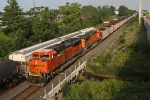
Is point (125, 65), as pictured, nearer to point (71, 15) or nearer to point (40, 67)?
point (40, 67)

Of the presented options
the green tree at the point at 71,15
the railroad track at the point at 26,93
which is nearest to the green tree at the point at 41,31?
the green tree at the point at 71,15

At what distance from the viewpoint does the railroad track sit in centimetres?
1685

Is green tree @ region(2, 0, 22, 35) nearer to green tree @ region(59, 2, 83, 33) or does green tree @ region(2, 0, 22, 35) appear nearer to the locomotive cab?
the locomotive cab

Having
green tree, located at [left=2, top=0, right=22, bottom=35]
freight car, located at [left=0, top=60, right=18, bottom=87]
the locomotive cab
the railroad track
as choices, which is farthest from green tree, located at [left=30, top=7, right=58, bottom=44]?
the railroad track

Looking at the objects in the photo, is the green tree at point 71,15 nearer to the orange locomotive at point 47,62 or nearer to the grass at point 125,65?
the grass at point 125,65

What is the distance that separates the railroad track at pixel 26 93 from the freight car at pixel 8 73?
1.65 meters

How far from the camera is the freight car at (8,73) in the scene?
17531 millimetres

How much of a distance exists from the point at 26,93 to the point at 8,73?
92.1 inches

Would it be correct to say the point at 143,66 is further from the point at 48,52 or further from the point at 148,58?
the point at 48,52

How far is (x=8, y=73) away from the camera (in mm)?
18188

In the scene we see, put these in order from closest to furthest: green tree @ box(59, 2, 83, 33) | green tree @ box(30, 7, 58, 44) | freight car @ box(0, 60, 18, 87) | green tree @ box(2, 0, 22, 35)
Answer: freight car @ box(0, 60, 18, 87), green tree @ box(2, 0, 22, 35), green tree @ box(30, 7, 58, 44), green tree @ box(59, 2, 83, 33)

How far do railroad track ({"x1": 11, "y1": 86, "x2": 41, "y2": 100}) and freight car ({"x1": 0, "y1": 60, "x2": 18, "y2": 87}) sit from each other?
165 centimetres

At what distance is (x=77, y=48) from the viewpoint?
29.4 meters

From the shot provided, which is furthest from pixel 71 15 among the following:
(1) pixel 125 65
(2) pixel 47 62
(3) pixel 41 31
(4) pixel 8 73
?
(4) pixel 8 73
